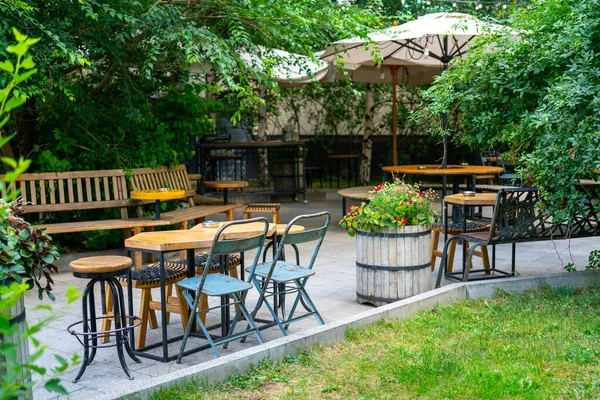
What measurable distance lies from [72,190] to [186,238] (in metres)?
3.86

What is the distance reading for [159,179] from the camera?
916cm

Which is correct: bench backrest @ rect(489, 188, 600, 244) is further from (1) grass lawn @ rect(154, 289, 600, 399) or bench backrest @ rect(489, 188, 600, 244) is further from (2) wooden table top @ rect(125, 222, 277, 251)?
(2) wooden table top @ rect(125, 222, 277, 251)

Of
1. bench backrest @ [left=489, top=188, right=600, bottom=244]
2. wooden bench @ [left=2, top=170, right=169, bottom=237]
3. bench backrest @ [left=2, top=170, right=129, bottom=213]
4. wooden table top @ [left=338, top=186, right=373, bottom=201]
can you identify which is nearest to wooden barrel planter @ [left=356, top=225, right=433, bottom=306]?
bench backrest @ [left=489, top=188, right=600, bottom=244]

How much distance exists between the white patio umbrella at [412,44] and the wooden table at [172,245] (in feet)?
11.0

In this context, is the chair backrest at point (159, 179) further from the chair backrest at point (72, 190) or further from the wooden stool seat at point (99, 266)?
the wooden stool seat at point (99, 266)

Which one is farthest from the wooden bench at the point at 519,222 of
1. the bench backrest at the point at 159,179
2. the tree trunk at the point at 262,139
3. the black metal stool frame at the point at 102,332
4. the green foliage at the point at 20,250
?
the tree trunk at the point at 262,139

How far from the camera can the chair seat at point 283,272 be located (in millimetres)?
5055

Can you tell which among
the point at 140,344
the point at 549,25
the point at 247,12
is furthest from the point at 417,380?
the point at 247,12

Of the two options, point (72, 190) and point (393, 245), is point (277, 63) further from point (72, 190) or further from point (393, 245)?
point (393, 245)

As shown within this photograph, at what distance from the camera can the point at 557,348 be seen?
4676 millimetres

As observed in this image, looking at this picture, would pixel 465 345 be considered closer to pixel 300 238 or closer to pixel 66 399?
pixel 300 238

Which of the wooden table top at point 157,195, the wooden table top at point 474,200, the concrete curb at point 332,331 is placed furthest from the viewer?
the wooden table top at point 157,195

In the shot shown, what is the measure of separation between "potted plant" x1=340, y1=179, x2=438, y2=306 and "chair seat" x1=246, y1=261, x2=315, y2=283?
33.8 inches

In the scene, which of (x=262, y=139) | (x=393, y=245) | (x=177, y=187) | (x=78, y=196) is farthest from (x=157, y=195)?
(x=262, y=139)
